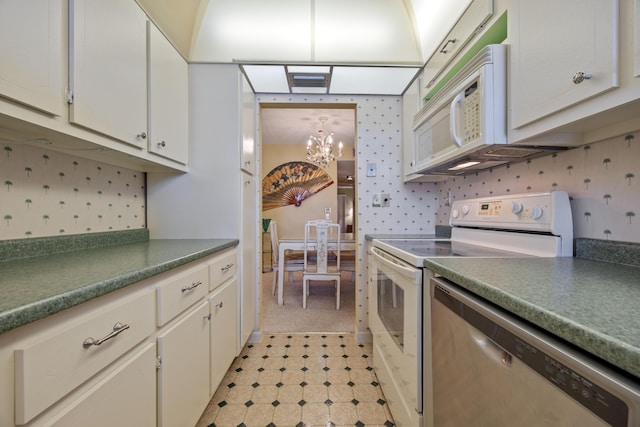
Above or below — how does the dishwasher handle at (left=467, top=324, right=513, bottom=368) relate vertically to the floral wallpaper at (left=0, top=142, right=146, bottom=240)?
below

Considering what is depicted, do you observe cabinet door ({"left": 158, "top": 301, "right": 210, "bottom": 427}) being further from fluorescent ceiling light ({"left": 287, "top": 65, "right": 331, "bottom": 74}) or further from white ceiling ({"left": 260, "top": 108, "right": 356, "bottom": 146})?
white ceiling ({"left": 260, "top": 108, "right": 356, "bottom": 146})

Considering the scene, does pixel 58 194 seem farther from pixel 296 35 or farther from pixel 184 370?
pixel 296 35

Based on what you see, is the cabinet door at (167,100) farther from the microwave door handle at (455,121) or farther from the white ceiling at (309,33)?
the microwave door handle at (455,121)

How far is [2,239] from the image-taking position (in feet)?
3.16

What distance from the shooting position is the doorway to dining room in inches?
95.7

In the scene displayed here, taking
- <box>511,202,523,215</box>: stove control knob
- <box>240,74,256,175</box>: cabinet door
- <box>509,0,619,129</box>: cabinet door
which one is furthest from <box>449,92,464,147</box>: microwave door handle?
<box>240,74,256,175</box>: cabinet door

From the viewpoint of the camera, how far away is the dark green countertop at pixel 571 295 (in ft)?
1.23

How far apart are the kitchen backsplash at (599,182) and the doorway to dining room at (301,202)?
4.18 feet

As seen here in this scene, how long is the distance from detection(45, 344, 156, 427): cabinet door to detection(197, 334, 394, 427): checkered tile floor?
641 mm

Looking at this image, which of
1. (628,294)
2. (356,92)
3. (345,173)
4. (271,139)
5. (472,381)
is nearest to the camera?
(628,294)

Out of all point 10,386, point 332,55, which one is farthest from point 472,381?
point 332,55

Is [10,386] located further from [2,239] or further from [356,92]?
[356,92]

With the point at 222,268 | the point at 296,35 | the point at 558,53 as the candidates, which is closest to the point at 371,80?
the point at 296,35

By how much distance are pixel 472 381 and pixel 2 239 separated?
168 cm
